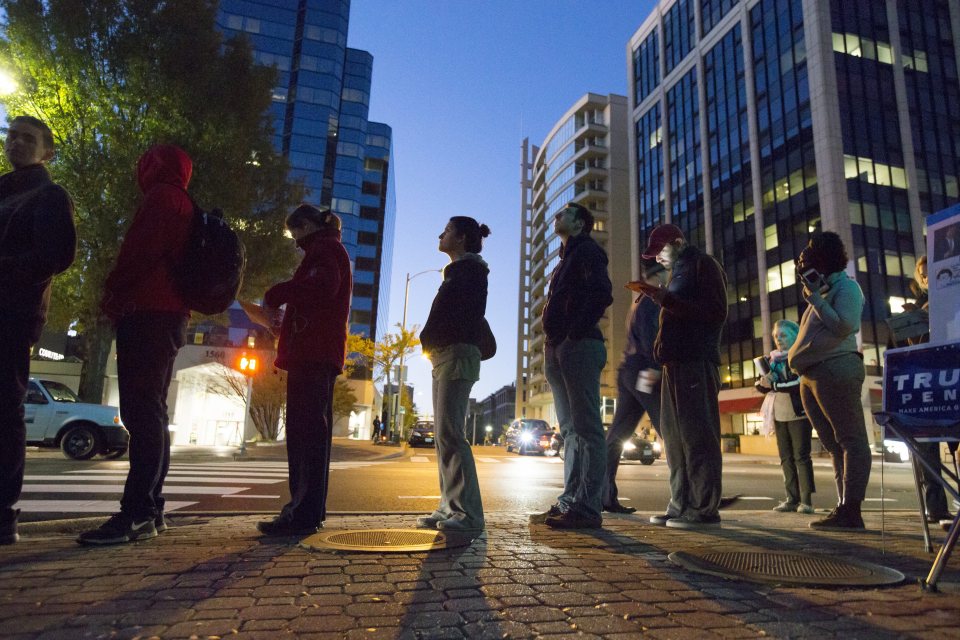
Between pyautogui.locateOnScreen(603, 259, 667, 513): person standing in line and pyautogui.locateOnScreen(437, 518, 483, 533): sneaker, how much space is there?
1729 mm

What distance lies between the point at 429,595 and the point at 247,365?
13071 millimetres

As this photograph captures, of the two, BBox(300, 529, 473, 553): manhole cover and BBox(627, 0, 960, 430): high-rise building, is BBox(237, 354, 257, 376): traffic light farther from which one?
BBox(627, 0, 960, 430): high-rise building

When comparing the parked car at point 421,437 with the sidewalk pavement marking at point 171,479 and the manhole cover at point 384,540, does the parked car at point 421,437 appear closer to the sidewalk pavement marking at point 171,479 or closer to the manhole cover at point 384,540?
the sidewalk pavement marking at point 171,479

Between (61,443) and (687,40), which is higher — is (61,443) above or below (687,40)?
below

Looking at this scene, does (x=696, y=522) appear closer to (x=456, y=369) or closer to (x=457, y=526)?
(x=457, y=526)

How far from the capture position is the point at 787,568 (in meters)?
2.52

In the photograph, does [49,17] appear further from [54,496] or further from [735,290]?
[735,290]

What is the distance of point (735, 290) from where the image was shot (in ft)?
141

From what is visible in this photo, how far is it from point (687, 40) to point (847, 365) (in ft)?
181

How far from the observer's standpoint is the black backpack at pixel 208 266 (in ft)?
10.1

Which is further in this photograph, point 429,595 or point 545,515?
point 545,515

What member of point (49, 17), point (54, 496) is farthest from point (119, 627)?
point (49, 17)

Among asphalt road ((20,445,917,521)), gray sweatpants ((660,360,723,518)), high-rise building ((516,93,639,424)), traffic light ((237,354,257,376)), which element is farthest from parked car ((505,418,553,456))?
high-rise building ((516,93,639,424))

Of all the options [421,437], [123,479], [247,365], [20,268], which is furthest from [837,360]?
[421,437]
